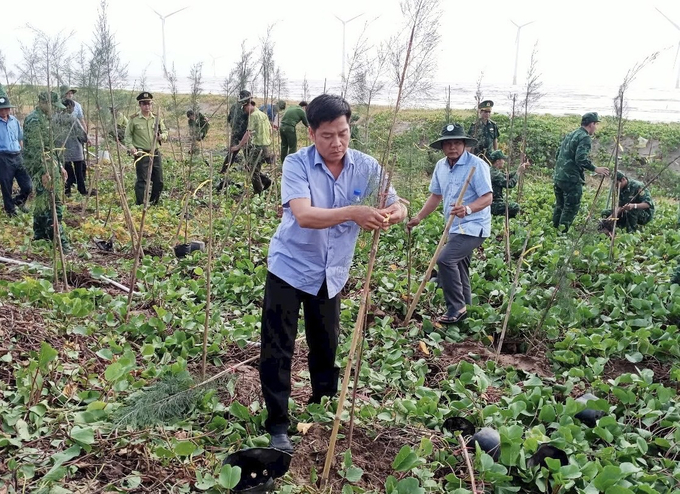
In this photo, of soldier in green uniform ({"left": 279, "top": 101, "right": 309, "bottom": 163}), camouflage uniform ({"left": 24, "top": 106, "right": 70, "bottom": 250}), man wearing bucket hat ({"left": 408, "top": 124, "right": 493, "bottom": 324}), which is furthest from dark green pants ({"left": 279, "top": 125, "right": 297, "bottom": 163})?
man wearing bucket hat ({"left": 408, "top": 124, "right": 493, "bottom": 324})

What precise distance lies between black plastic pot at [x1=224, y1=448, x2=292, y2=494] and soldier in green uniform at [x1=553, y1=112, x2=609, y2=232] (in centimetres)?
541

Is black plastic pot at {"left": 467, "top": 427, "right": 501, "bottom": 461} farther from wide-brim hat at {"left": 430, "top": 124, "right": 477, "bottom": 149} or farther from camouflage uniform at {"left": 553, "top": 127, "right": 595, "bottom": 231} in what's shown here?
camouflage uniform at {"left": 553, "top": 127, "right": 595, "bottom": 231}

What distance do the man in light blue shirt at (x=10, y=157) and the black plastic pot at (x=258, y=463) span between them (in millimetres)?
5557

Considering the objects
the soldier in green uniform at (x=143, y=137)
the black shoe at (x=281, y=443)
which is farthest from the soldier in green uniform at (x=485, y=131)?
the black shoe at (x=281, y=443)

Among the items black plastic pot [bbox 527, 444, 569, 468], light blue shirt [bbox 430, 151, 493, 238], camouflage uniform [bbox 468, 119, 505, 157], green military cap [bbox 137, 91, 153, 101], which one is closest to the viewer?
black plastic pot [bbox 527, 444, 569, 468]

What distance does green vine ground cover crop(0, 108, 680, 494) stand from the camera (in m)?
2.50

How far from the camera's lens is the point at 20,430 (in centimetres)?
254

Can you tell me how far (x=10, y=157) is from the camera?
22.9ft

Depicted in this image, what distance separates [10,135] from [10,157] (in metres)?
0.31

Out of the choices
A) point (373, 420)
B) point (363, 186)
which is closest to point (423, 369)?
point (373, 420)

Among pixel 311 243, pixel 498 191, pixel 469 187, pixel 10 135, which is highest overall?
pixel 10 135

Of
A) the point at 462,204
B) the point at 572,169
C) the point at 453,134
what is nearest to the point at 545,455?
the point at 462,204

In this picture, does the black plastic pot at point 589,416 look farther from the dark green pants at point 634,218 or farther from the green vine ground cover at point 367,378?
the dark green pants at point 634,218

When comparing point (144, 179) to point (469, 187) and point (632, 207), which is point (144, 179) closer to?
point (469, 187)
